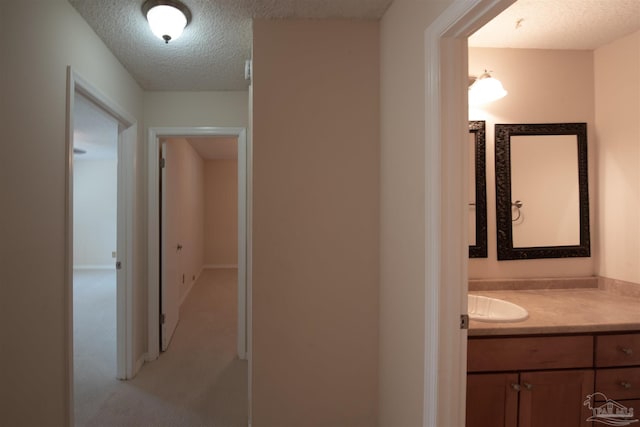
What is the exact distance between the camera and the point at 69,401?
1430mm

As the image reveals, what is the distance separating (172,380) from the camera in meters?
2.22

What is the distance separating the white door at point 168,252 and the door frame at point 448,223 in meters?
2.34

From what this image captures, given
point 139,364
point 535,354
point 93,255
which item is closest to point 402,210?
point 535,354

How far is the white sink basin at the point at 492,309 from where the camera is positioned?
1.39 metres

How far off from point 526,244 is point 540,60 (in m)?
1.16

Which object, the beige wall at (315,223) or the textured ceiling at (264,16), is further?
the beige wall at (315,223)

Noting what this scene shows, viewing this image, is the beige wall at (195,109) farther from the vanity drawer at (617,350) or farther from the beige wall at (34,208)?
the vanity drawer at (617,350)

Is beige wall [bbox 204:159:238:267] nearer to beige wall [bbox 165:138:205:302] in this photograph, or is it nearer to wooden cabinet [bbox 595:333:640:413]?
beige wall [bbox 165:138:205:302]

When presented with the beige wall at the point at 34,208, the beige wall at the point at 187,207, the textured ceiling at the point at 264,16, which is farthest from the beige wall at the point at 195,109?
the beige wall at the point at 34,208

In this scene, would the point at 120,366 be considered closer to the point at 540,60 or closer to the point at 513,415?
the point at 513,415

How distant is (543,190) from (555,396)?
3.74 ft

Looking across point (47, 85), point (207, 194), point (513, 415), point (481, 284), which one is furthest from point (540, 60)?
point (207, 194)

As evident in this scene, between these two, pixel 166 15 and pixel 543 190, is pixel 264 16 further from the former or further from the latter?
pixel 543 190

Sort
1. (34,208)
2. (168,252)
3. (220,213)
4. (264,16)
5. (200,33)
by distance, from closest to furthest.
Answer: (34,208), (264,16), (200,33), (168,252), (220,213)
